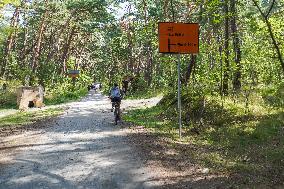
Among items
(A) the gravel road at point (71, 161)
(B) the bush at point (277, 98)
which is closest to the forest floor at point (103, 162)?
(A) the gravel road at point (71, 161)

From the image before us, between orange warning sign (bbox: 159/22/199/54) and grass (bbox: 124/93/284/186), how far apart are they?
3.19 metres

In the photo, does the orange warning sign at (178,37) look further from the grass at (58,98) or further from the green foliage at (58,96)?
the green foliage at (58,96)

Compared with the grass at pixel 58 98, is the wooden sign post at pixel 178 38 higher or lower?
higher

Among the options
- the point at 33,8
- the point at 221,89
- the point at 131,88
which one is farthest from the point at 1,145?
the point at 131,88

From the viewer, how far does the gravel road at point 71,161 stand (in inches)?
328

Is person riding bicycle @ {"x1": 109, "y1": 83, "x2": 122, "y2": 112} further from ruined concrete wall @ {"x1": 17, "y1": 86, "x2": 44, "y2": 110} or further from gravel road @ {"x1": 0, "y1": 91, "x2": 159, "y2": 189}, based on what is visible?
ruined concrete wall @ {"x1": 17, "y1": 86, "x2": 44, "y2": 110}

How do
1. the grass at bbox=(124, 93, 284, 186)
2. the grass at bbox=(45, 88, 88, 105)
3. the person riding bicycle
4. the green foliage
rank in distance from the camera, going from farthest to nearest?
the green foliage < the grass at bbox=(45, 88, 88, 105) < the person riding bicycle < the grass at bbox=(124, 93, 284, 186)

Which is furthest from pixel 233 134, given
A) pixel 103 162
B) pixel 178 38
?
pixel 103 162

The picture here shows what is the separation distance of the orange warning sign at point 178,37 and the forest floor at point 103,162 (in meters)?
3.20

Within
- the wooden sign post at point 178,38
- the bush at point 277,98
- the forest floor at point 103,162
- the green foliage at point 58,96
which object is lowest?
the forest floor at point 103,162

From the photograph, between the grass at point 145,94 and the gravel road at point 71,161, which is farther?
the grass at point 145,94

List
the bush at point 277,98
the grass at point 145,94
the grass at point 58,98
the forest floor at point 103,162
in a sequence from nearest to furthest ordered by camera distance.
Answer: the forest floor at point 103,162, the bush at point 277,98, the grass at point 58,98, the grass at point 145,94

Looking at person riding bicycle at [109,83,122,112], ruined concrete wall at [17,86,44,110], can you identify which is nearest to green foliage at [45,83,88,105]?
ruined concrete wall at [17,86,44,110]

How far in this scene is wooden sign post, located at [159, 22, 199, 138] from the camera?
43.9 feet
